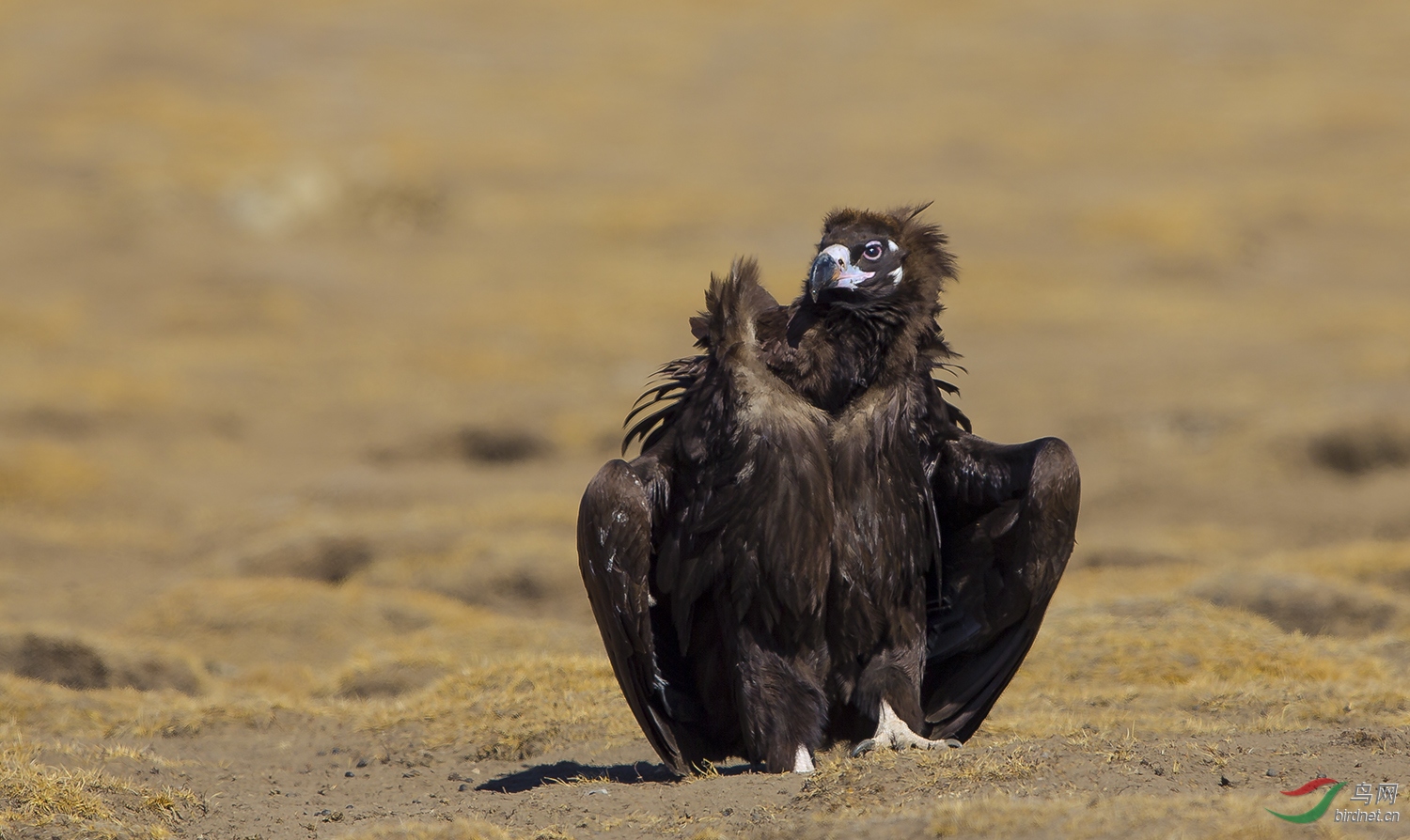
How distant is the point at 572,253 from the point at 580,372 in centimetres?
970

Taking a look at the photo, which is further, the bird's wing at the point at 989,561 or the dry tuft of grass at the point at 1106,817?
the bird's wing at the point at 989,561

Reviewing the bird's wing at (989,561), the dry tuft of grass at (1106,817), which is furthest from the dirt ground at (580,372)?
the bird's wing at (989,561)

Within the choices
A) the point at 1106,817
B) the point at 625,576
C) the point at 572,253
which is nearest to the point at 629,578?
the point at 625,576

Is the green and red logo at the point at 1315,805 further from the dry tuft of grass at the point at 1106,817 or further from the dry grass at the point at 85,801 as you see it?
the dry grass at the point at 85,801

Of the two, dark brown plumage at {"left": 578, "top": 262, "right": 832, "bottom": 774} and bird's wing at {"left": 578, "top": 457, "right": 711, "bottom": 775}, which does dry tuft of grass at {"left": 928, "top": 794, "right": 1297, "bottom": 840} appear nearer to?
dark brown plumage at {"left": 578, "top": 262, "right": 832, "bottom": 774}

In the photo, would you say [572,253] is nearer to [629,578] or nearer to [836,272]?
[836,272]

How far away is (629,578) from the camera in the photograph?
8.52 m

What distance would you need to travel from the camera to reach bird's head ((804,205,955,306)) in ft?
28.3

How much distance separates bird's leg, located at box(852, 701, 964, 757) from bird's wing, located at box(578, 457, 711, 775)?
3.39 feet

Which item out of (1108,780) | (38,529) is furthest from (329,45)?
(1108,780)

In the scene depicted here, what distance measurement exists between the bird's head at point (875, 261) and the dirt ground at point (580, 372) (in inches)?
93.9

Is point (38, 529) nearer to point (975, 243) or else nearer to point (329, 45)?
point (975, 243)

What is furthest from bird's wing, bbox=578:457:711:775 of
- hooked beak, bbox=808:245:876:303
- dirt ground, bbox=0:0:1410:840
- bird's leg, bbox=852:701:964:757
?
hooked beak, bbox=808:245:876:303

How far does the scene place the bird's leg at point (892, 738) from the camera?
336 inches
